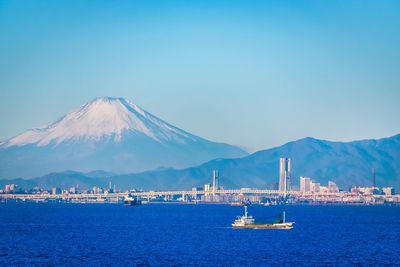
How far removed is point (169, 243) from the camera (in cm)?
6562

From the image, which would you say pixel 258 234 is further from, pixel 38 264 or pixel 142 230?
pixel 38 264

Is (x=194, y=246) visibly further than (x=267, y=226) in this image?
No

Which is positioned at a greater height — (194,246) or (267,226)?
(267,226)

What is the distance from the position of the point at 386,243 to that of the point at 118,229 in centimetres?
2576

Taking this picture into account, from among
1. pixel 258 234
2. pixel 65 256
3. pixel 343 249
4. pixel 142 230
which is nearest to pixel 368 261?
pixel 343 249

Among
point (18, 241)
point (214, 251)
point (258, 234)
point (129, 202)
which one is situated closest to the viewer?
point (214, 251)

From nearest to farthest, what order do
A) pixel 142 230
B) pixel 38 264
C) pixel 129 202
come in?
pixel 38 264 → pixel 142 230 → pixel 129 202

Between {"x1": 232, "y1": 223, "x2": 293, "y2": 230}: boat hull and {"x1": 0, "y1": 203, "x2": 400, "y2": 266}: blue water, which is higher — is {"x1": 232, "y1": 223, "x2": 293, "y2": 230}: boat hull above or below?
above

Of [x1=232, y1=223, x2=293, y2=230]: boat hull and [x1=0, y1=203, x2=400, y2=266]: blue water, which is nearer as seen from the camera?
[x1=0, y1=203, x2=400, y2=266]: blue water

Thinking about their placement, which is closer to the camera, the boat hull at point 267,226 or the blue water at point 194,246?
the blue water at point 194,246

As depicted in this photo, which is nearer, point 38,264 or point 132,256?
point 38,264

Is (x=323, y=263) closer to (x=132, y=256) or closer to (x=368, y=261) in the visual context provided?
(x=368, y=261)

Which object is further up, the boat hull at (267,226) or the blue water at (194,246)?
the boat hull at (267,226)

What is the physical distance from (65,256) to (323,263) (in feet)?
46.5
